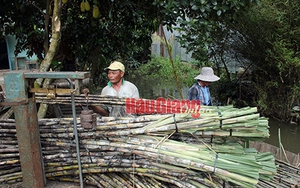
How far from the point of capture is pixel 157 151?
1.56 metres

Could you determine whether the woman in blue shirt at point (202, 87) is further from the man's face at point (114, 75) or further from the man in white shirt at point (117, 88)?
the man's face at point (114, 75)

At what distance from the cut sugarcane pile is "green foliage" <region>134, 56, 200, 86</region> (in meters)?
8.15

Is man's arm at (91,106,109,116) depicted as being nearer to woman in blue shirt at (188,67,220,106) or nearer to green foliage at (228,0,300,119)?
woman in blue shirt at (188,67,220,106)

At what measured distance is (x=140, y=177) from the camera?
5.68ft

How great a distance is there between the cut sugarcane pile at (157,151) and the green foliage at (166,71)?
8150mm

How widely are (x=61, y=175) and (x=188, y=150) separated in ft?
3.20

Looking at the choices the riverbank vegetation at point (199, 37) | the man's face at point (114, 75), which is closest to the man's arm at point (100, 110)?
the man's face at point (114, 75)

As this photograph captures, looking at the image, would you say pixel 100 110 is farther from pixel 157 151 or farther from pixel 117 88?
pixel 157 151

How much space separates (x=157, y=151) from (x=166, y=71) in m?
11.0

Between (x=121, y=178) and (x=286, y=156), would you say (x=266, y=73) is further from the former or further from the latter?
(x=121, y=178)

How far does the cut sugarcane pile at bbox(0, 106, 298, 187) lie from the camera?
5.00 feet

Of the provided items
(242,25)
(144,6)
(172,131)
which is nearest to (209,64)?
(242,25)

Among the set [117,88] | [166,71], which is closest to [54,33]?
[117,88]

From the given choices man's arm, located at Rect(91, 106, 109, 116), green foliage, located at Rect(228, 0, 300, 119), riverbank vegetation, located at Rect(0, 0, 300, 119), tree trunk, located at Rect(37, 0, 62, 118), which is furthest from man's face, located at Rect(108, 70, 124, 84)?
green foliage, located at Rect(228, 0, 300, 119)
